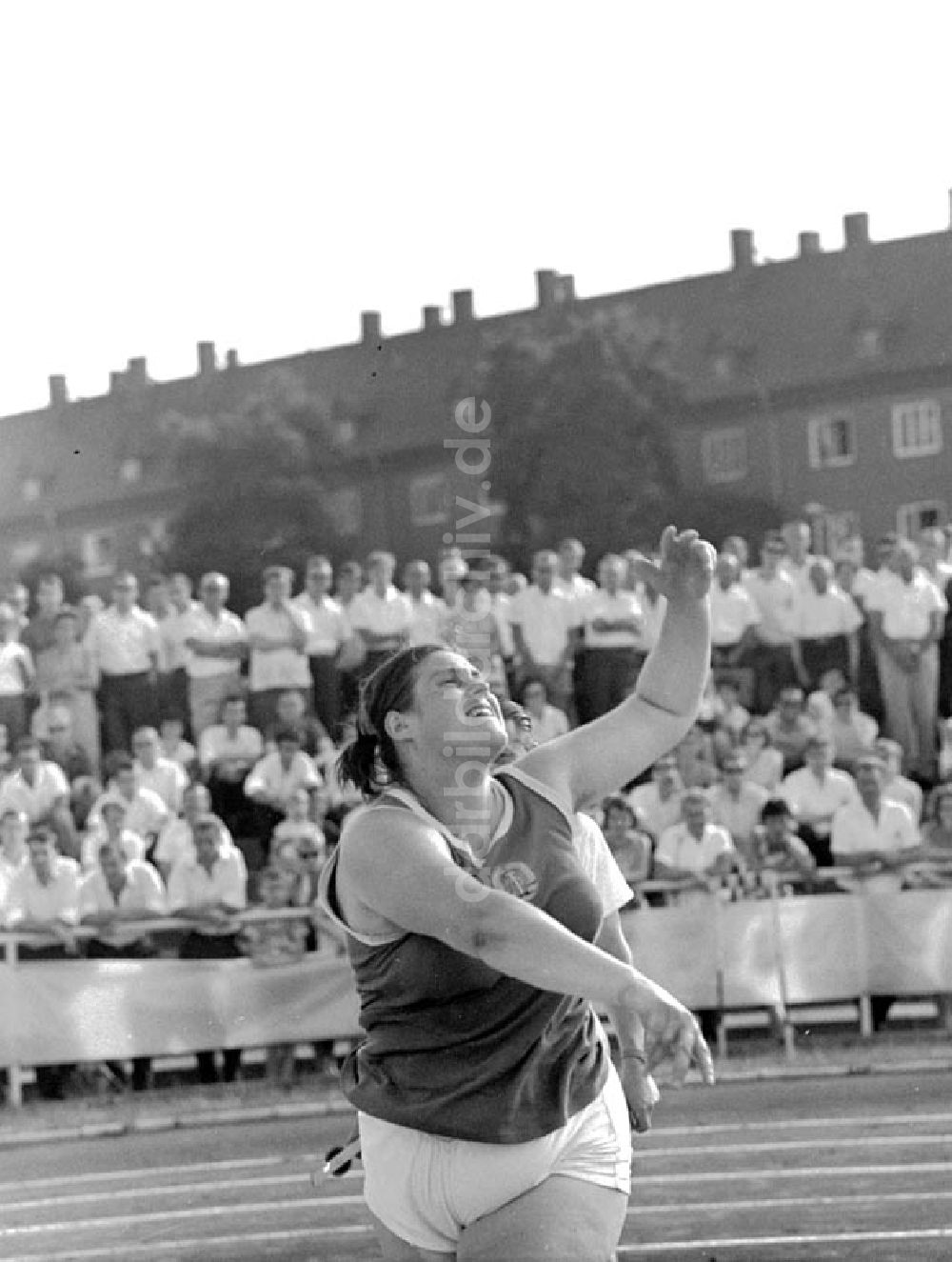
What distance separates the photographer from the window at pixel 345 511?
74.9 feet

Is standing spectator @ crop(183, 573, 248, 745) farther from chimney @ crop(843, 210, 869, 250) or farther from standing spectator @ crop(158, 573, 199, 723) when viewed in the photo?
chimney @ crop(843, 210, 869, 250)

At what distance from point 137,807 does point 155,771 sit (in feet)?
1.36

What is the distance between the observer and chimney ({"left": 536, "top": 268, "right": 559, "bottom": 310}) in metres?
19.0

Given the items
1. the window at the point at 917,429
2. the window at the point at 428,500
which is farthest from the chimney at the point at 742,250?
the window at the point at 917,429

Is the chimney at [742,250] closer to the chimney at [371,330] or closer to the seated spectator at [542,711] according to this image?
the chimney at [371,330]

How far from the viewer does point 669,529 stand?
409 cm

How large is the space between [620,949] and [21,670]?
12.9 m

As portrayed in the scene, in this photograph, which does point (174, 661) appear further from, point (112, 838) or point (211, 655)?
point (112, 838)

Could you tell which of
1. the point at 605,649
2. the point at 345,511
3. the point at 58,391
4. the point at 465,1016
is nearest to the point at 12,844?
the point at 58,391

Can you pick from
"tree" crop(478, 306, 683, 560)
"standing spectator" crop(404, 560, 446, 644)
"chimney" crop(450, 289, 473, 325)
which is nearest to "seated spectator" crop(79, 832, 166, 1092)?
"standing spectator" crop(404, 560, 446, 644)

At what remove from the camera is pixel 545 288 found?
19.5 metres

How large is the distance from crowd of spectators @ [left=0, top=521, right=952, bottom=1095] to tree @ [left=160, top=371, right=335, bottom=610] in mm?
3338

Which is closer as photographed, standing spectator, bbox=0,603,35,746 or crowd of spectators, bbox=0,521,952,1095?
crowd of spectators, bbox=0,521,952,1095

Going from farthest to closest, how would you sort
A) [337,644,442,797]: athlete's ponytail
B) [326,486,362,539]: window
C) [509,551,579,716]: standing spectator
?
1. [326,486,362,539]: window
2. [509,551,579,716]: standing spectator
3. [337,644,442,797]: athlete's ponytail
